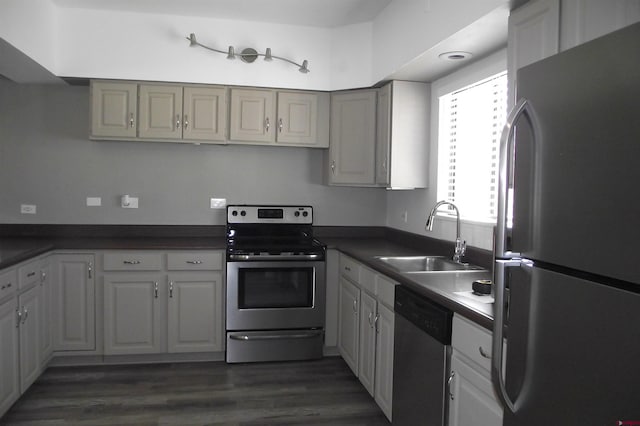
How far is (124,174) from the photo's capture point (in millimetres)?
4234

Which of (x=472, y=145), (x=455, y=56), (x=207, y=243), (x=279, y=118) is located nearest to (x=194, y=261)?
(x=207, y=243)

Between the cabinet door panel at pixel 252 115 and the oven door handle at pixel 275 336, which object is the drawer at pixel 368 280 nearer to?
the oven door handle at pixel 275 336

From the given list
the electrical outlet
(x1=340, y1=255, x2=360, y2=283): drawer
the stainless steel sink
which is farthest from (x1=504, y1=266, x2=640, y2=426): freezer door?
the electrical outlet

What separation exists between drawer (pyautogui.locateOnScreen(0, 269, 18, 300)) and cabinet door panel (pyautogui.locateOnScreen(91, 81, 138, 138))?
131cm

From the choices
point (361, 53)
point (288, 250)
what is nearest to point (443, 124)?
point (361, 53)

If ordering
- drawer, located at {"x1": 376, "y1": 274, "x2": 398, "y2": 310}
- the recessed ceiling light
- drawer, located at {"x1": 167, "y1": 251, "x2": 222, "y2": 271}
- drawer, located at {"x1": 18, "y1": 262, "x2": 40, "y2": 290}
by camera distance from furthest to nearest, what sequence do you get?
drawer, located at {"x1": 167, "y1": 251, "x2": 222, "y2": 271}
drawer, located at {"x1": 18, "y1": 262, "x2": 40, "y2": 290}
the recessed ceiling light
drawer, located at {"x1": 376, "y1": 274, "x2": 398, "y2": 310}

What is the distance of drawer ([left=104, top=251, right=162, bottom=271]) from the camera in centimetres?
369

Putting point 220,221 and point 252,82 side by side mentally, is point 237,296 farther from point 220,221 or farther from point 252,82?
point 252,82

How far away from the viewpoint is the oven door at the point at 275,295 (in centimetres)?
379

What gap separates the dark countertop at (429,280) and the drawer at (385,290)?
0.04 meters

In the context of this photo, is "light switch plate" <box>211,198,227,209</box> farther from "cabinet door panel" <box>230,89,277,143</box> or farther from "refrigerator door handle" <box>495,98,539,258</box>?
"refrigerator door handle" <box>495,98,539,258</box>

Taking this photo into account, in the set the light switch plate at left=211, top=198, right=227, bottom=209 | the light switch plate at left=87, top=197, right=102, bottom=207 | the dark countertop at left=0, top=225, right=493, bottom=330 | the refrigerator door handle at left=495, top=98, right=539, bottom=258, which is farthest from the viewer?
the light switch plate at left=211, top=198, right=227, bottom=209

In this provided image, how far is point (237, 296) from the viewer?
3787 mm

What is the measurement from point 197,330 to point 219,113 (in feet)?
5.44
